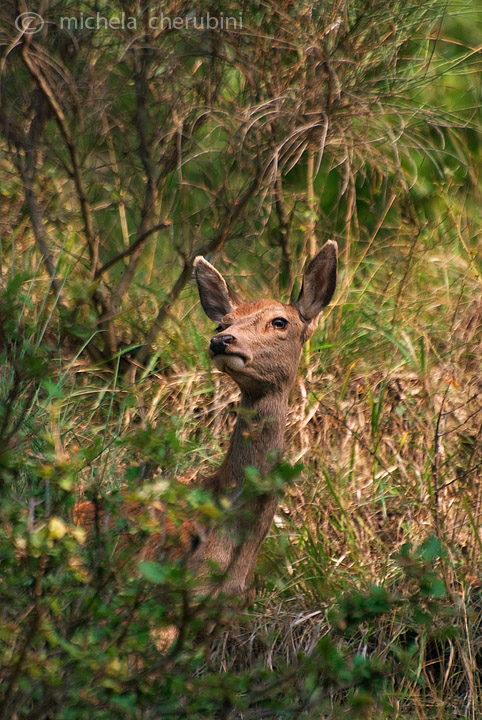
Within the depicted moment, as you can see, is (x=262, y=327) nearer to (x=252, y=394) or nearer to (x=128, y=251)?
(x=252, y=394)

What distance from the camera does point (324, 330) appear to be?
5.93m

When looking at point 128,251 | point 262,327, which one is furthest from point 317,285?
point 128,251

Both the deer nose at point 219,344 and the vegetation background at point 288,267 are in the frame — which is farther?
the vegetation background at point 288,267

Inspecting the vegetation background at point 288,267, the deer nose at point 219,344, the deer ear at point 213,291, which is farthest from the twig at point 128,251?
the deer nose at point 219,344

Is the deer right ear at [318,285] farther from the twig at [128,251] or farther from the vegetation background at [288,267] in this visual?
the twig at [128,251]

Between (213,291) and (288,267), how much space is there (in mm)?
1450

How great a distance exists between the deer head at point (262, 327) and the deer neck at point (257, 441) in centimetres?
5

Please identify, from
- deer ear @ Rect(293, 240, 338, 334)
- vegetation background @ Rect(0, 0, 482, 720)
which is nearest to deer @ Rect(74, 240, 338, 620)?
deer ear @ Rect(293, 240, 338, 334)

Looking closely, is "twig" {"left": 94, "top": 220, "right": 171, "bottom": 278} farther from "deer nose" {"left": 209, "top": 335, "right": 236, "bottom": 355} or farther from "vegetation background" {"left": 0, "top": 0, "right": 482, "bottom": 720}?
"deer nose" {"left": 209, "top": 335, "right": 236, "bottom": 355}

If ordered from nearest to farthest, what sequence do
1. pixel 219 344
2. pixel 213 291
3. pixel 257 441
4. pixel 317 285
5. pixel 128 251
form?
Answer: pixel 219 344, pixel 257 441, pixel 317 285, pixel 213 291, pixel 128 251

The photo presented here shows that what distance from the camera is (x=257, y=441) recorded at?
4.25 m

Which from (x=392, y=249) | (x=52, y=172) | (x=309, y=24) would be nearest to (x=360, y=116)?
(x=309, y=24)

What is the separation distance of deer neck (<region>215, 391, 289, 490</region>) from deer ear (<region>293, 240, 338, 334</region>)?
475 mm

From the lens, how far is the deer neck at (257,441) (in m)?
4.22
